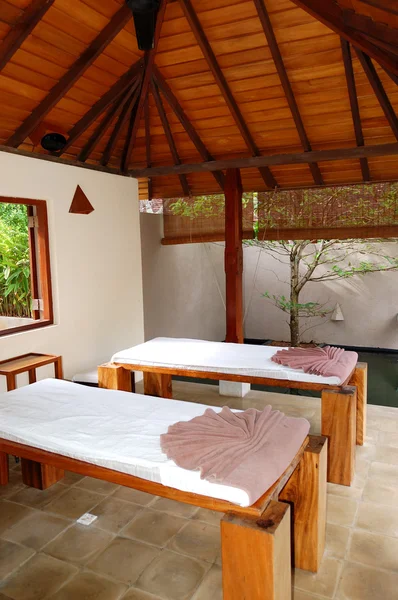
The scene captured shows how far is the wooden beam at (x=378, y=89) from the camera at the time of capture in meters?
3.45

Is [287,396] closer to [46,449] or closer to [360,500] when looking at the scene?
[360,500]

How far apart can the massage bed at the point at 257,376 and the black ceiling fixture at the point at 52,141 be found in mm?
1870

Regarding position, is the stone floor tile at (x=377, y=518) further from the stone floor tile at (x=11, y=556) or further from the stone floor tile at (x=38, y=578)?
the stone floor tile at (x=11, y=556)

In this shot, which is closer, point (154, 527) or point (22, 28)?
point (154, 527)

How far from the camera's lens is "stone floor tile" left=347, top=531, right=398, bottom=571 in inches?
88.2

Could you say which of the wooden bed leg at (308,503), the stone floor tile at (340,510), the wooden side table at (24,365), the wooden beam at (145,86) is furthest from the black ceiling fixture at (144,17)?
the stone floor tile at (340,510)

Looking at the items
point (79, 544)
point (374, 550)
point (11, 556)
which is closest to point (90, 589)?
point (79, 544)

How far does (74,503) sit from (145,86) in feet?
11.1

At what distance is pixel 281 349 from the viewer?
3.89 meters

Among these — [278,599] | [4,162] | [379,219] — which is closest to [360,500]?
[278,599]

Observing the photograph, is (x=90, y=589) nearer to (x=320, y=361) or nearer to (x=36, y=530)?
(x=36, y=530)

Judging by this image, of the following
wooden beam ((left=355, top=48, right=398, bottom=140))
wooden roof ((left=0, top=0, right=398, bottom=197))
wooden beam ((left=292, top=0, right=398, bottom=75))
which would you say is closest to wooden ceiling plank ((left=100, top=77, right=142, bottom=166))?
wooden roof ((left=0, top=0, right=398, bottom=197))

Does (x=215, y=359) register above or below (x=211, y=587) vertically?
above

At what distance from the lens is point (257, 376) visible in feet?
11.1
